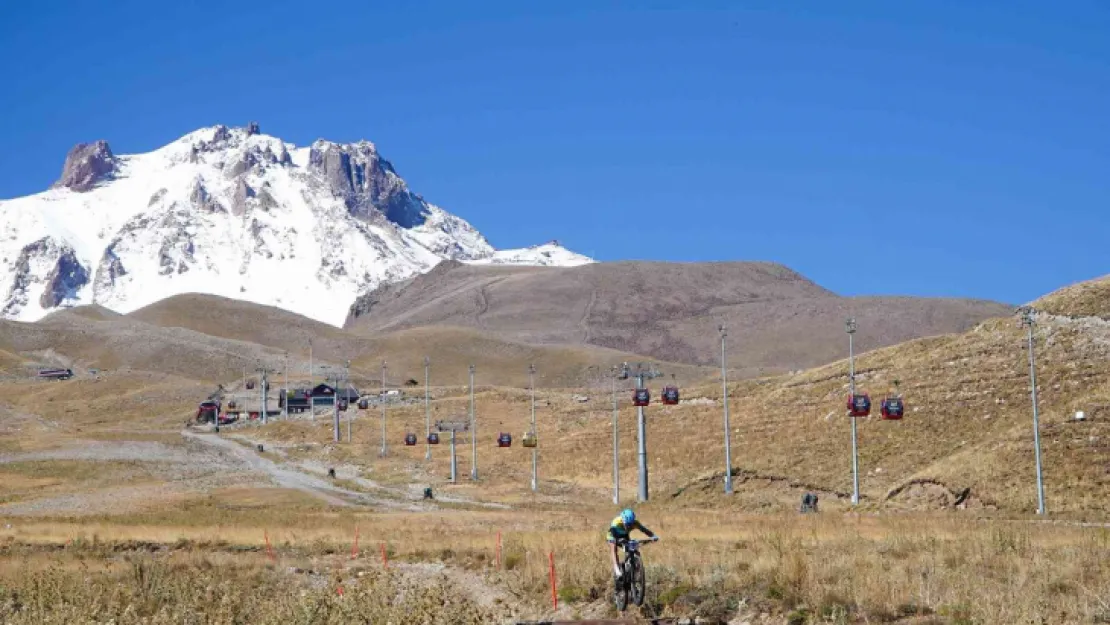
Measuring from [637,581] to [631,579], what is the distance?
0.34 feet

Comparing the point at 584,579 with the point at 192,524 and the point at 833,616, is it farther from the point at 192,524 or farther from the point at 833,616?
the point at 192,524

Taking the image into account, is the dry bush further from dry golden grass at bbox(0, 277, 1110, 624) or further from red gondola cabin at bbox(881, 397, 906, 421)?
red gondola cabin at bbox(881, 397, 906, 421)

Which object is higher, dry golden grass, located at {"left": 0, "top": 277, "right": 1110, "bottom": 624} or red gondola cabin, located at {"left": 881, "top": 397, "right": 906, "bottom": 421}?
red gondola cabin, located at {"left": 881, "top": 397, "right": 906, "bottom": 421}

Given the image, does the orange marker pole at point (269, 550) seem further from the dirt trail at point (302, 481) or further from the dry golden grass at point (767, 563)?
the dirt trail at point (302, 481)

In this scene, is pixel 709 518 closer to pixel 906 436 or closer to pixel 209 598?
pixel 209 598

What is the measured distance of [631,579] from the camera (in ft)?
69.6

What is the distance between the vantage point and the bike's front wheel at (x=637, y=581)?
2105 cm

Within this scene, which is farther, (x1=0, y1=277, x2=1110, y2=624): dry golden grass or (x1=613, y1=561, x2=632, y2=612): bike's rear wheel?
(x1=613, y1=561, x2=632, y2=612): bike's rear wheel

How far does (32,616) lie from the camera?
18328 mm

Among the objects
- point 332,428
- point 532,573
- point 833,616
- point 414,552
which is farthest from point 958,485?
point 332,428

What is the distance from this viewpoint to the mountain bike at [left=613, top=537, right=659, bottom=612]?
69.2ft

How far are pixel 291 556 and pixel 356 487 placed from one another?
4343cm

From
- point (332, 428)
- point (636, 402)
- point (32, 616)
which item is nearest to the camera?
point (32, 616)

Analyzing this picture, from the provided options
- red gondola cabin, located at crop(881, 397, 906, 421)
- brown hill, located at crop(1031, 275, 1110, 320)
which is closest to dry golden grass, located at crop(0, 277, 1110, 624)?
brown hill, located at crop(1031, 275, 1110, 320)
